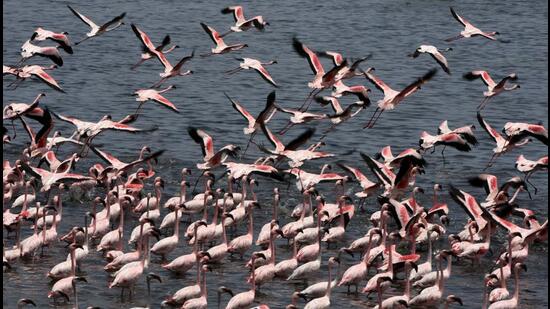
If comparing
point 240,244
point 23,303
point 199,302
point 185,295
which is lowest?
point 240,244

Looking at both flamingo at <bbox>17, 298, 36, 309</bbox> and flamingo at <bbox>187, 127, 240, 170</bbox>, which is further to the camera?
flamingo at <bbox>187, 127, 240, 170</bbox>

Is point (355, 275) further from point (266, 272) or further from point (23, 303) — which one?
point (23, 303)

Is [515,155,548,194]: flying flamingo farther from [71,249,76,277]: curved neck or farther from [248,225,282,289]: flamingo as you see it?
[71,249,76,277]: curved neck

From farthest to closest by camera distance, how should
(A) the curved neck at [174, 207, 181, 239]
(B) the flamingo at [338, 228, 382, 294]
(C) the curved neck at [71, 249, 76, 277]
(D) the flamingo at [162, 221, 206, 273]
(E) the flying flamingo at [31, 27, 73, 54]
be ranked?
(E) the flying flamingo at [31, 27, 73, 54]
(A) the curved neck at [174, 207, 181, 239]
(D) the flamingo at [162, 221, 206, 273]
(B) the flamingo at [338, 228, 382, 294]
(C) the curved neck at [71, 249, 76, 277]

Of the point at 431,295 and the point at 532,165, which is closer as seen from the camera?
the point at 431,295

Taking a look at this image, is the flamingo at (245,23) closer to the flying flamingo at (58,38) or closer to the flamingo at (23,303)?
the flying flamingo at (58,38)

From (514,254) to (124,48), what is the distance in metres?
24.7

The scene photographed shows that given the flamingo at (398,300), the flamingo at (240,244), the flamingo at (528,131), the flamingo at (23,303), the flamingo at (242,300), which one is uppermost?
the flamingo at (23,303)

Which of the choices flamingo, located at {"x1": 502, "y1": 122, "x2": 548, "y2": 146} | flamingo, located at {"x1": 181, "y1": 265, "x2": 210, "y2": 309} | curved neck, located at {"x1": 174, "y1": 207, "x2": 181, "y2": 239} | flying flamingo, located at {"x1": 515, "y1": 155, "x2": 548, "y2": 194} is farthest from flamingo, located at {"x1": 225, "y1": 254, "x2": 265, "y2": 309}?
flying flamingo, located at {"x1": 515, "y1": 155, "x2": 548, "y2": 194}

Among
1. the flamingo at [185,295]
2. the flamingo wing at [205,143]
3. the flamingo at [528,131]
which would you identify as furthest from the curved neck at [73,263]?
the flamingo at [528,131]

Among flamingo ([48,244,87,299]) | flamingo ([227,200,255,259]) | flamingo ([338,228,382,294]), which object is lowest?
flamingo ([227,200,255,259])

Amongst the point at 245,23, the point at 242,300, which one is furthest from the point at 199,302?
the point at 245,23

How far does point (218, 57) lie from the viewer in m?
42.3

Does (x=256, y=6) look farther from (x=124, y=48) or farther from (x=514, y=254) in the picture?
(x=514, y=254)
